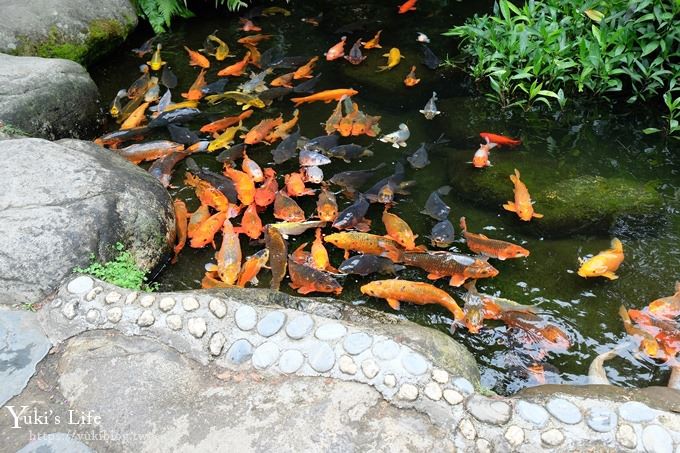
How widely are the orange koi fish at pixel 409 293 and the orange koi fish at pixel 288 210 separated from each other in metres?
1.08

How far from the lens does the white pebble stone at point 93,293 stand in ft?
12.9

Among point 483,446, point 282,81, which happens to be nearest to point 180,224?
point 282,81

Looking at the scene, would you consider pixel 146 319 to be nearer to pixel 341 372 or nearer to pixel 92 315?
pixel 92 315

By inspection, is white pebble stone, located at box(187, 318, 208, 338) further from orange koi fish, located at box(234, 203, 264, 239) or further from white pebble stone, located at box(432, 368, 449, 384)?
orange koi fish, located at box(234, 203, 264, 239)

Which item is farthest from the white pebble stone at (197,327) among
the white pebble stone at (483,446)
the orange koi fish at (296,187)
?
the orange koi fish at (296,187)

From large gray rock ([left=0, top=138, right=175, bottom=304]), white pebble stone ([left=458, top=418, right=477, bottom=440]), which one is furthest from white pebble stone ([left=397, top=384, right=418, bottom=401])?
large gray rock ([left=0, top=138, right=175, bottom=304])

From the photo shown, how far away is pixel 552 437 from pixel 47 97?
576cm

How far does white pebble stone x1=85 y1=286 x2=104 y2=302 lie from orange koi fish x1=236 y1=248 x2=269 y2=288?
1.17 metres

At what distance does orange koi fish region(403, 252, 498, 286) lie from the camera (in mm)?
4789

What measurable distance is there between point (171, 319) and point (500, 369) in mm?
2318

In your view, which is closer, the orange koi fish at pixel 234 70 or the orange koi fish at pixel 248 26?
the orange koi fish at pixel 234 70

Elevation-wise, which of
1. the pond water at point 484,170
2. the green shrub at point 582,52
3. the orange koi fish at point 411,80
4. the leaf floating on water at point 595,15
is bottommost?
the pond water at point 484,170

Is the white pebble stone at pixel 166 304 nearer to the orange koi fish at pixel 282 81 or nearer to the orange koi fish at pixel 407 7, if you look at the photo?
the orange koi fish at pixel 282 81

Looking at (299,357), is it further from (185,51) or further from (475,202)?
(185,51)
